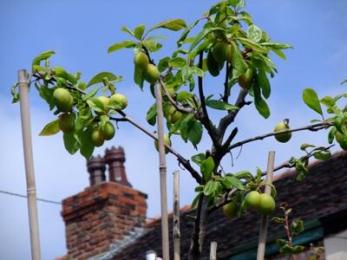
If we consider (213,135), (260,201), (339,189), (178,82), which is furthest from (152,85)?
(339,189)

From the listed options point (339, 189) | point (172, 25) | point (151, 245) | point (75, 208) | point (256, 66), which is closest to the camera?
point (256, 66)

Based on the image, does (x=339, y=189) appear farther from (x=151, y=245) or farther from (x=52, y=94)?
(x=52, y=94)

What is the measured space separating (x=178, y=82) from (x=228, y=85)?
140mm

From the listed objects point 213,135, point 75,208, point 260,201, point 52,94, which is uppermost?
point 75,208

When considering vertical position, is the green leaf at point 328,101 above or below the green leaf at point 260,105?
above

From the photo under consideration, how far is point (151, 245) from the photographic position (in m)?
10.6

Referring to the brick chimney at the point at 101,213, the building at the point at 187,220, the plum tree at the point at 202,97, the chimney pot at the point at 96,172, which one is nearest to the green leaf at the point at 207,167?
the plum tree at the point at 202,97

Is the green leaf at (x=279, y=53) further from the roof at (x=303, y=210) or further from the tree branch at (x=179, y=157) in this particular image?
the roof at (x=303, y=210)

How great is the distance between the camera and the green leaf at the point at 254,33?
2393 millimetres

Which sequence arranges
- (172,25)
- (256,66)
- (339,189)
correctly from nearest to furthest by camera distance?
(256,66) < (172,25) < (339,189)

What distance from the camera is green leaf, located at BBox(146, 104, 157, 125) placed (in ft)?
8.73

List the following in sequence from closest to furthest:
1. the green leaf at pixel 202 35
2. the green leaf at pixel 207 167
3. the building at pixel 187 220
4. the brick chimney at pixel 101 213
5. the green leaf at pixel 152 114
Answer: the green leaf at pixel 202 35 → the green leaf at pixel 207 167 → the green leaf at pixel 152 114 → the building at pixel 187 220 → the brick chimney at pixel 101 213

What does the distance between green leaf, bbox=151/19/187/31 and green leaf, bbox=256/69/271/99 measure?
0.27 m

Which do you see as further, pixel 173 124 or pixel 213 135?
pixel 173 124
